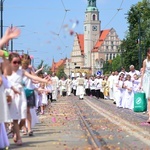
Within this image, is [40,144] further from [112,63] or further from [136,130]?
[112,63]

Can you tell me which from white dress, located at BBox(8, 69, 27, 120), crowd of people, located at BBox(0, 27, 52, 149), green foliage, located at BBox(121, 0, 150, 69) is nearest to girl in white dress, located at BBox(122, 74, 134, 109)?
crowd of people, located at BBox(0, 27, 52, 149)

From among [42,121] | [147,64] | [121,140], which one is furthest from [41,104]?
[121,140]

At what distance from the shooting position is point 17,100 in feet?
40.7

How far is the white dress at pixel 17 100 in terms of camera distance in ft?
40.3

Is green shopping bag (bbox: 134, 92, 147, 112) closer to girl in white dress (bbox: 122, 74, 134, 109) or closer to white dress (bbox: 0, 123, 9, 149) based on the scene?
girl in white dress (bbox: 122, 74, 134, 109)

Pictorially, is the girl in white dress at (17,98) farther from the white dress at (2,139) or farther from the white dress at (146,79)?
the white dress at (146,79)

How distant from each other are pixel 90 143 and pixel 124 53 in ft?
263

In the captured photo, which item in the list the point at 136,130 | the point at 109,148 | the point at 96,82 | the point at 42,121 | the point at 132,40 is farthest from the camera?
the point at 132,40

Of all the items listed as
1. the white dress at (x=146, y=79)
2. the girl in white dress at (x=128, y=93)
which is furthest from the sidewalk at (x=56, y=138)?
the girl in white dress at (x=128, y=93)

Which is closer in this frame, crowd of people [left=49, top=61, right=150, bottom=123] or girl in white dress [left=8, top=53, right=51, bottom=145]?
girl in white dress [left=8, top=53, right=51, bottom=145]

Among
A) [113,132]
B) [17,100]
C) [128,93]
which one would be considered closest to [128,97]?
[128,93]

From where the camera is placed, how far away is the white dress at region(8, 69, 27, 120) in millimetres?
12297

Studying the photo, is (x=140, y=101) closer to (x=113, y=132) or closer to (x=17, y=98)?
(x=113, y=132)

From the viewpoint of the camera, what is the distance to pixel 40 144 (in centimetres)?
1245
